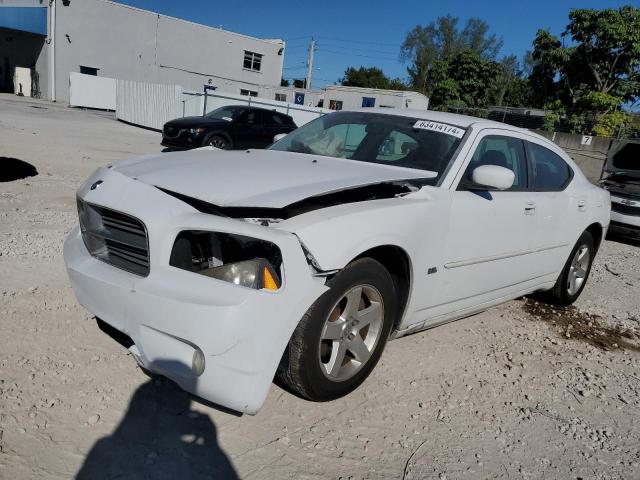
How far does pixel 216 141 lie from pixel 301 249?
11786mm

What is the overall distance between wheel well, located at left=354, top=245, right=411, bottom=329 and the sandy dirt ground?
0.52 meters

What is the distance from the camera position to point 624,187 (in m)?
9.12

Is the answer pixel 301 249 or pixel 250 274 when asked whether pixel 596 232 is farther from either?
pixel 250 274

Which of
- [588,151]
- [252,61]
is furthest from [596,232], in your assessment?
[252,61]

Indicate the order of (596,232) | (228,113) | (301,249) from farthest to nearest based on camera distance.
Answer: (228,113), (596,232), (301,249)

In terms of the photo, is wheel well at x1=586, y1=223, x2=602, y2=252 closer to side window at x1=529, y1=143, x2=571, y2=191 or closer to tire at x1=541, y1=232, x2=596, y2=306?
tire at x1=541, y1=232, x2=596, y2=306

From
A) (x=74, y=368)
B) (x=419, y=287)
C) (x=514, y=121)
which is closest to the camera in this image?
(x=74, y=368)

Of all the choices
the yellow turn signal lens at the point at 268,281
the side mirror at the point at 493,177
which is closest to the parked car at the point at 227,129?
the side mirror at the point at 493,177

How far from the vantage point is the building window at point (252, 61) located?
41.8 meters

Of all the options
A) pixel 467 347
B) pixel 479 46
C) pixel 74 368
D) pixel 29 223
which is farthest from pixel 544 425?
pixel 479 46

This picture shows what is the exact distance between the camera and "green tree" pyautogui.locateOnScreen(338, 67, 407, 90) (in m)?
68.0

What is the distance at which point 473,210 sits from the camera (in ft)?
10.7

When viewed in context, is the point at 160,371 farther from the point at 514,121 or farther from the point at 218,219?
the point at 514,121

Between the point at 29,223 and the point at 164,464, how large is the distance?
4.05 metres
